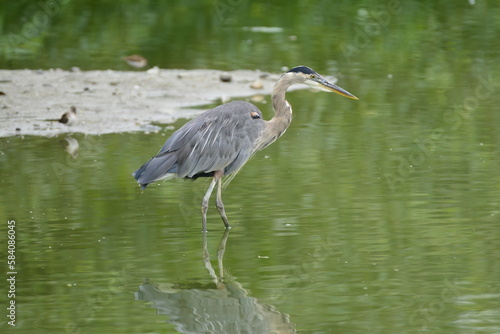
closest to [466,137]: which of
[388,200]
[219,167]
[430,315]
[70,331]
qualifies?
[388,200]

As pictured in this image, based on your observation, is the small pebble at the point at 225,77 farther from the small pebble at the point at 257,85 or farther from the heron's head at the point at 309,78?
the heron's head at the point at 309,78

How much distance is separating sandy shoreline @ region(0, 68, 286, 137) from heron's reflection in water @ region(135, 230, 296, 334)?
5.57 meters


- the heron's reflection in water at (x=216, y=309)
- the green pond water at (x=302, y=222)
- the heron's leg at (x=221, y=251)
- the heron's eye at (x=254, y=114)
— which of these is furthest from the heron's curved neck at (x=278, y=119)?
the heron's reflection in water at (x=216, y=309)

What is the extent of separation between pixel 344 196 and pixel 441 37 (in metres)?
9.66

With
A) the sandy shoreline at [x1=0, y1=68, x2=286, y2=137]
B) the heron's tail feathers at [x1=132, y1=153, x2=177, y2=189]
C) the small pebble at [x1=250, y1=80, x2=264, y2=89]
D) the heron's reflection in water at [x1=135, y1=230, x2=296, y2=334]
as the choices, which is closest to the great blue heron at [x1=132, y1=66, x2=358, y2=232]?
the heron's tail feathers at [x1=132, y1=153, x2=177, y2=189]

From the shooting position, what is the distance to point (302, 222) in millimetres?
8336

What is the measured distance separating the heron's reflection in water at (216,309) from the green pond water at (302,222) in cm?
2

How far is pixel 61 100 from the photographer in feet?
45.8

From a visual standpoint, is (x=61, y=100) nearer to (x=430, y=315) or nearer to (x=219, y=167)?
(x=219, y=167)

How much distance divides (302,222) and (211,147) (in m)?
1.04

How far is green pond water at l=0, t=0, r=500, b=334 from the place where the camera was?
6.32 m

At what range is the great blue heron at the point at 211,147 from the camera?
8.59m

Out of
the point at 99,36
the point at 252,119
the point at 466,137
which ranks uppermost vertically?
the point at 252,119

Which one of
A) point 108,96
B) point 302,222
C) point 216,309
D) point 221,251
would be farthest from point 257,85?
point 216,309
